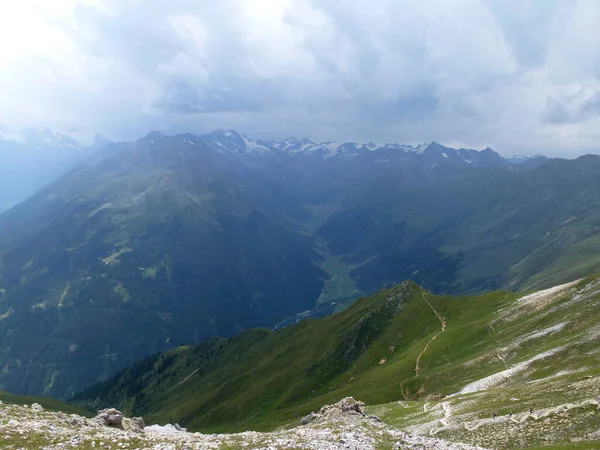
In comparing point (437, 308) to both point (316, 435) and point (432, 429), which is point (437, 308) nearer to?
point (432, 429)

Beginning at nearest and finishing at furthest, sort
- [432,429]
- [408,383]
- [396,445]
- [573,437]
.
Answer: [396,445], [573,437], [432,429], [408,383]

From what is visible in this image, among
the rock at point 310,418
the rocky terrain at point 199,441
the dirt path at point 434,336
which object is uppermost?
the rocky terrain at point 199,441

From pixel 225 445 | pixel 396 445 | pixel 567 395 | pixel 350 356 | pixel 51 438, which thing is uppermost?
pixel 51 438

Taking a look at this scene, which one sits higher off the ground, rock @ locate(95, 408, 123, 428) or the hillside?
rock @ locate(95, 408, 123, 428)

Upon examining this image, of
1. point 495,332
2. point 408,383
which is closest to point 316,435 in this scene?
point 408,383

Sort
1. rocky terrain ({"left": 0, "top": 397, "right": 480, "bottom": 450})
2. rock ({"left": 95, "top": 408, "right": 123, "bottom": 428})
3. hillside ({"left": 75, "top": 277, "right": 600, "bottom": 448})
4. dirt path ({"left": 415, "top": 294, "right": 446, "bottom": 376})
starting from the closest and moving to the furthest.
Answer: rocky terrain ({"left": 0, "top": 397, "right": 480, "bottom": 450}) → hillside ({"left": 75, "top": 277, "right": 600, "bottom": 448}) → rock ({"left": 95, "top": 408, "right": 123, "bottom": 428}) → dirt path ({"left": 415, "top": 294, "right": 446, "bottom": 376})

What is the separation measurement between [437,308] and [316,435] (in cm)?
15724

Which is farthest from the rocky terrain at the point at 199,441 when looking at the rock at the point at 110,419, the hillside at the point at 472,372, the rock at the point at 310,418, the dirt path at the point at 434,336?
the dirt path at the point at 434,336

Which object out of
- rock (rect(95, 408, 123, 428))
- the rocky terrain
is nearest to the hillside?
the rocky terrain

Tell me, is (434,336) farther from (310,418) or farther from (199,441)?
(199,441)

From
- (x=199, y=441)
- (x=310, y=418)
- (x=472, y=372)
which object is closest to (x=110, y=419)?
(x=199, y=441)

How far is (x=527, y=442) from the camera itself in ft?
145

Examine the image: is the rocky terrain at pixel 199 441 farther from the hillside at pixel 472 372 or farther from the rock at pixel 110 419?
the hillside at pixel 472 372

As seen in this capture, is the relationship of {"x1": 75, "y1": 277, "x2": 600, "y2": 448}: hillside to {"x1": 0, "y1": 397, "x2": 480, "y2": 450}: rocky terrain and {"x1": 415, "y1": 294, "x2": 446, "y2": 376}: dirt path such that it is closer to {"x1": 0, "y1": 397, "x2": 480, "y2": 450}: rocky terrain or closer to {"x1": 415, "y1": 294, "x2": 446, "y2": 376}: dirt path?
{"x1": 415, "y1": 294, "x2": 446, "y2": 376}: dirt path
